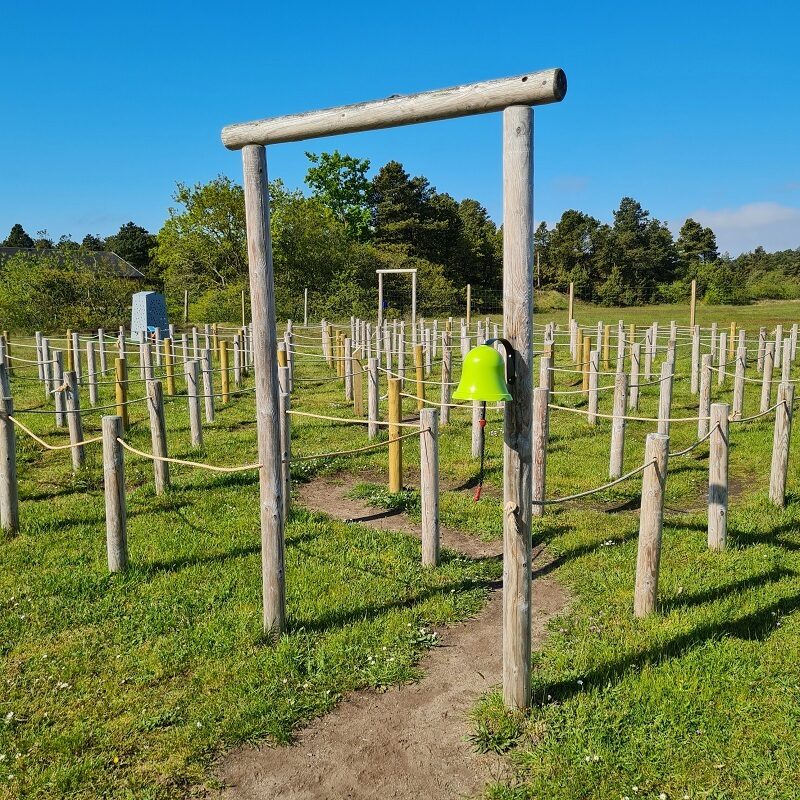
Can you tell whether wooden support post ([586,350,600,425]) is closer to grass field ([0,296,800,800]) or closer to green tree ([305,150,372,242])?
grass field ([0,296,800,800])

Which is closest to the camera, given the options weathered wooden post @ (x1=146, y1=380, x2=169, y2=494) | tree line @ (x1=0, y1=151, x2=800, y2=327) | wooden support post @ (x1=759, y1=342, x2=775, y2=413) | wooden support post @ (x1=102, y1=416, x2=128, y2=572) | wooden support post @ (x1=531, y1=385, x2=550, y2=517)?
wooden support post @ (x1=102, y1=416, x2=128, y2=572)

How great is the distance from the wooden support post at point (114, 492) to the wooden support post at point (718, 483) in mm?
4567

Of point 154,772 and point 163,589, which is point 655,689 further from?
point 163,589

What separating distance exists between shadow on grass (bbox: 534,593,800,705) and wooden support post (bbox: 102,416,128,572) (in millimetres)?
3280

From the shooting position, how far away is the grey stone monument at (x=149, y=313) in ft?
76.1

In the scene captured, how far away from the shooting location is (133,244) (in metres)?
66.1

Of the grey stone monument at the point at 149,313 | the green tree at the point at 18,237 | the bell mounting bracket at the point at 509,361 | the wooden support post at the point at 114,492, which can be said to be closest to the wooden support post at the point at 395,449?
the wooden support post at the point at 114,492

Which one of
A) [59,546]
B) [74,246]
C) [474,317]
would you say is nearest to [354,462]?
[59,546]

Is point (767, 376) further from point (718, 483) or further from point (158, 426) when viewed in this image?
point (158, 426)

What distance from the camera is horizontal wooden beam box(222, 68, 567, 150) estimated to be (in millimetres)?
3207

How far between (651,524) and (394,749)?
2.15 m

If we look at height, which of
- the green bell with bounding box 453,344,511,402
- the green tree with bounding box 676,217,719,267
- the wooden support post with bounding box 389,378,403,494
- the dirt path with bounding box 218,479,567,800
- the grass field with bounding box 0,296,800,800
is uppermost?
the green tree with bounding box 676,217,719,267

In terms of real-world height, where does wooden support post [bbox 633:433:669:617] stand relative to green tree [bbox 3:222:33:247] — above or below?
below

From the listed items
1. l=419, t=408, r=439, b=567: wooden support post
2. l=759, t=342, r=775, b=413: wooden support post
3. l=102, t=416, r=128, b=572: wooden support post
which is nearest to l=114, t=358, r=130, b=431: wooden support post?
l=102, t=416, r=128, b=572: wooden support post
